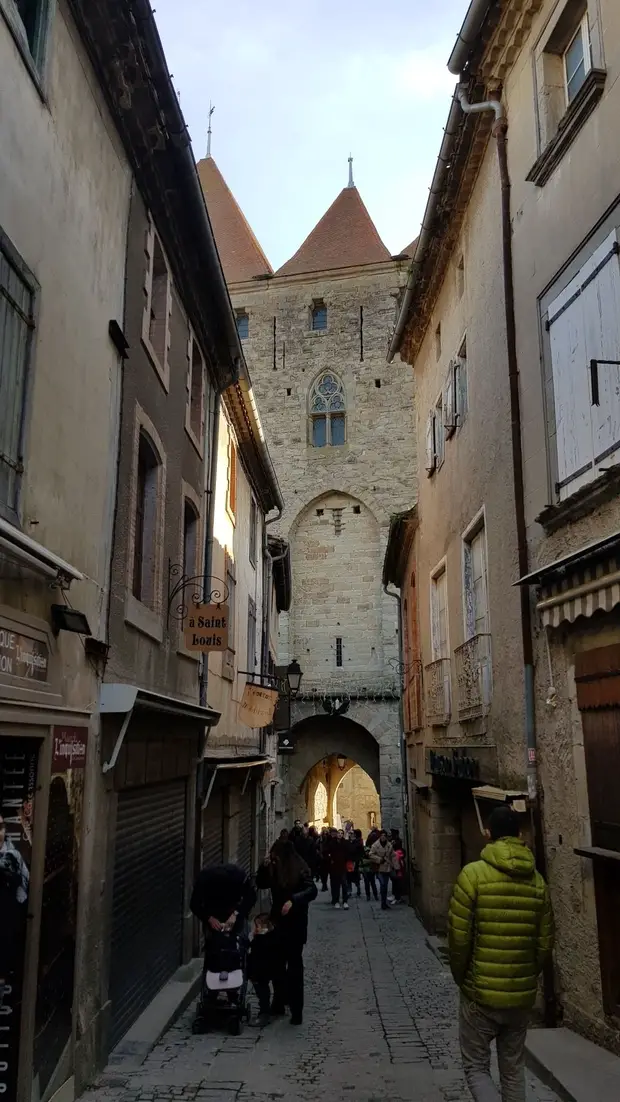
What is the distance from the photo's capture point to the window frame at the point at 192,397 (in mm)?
10695

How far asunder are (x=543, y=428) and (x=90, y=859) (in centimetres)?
499

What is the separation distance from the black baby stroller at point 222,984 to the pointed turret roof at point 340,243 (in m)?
31.9

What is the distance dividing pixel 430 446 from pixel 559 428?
6.68 m

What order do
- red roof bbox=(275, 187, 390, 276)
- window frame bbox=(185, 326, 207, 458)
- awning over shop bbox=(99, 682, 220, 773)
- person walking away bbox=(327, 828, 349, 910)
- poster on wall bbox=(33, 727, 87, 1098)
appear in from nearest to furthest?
1. poster on wall bbox=(33, 727, 87, 1098)
2. awning over shop bbox=(99, 682, 220, 773)
3. window frame bbox=(185, 326, 207, 458)
4. person walking away bbox=(327, 828, 349, 910)
5. red roof bbox=(275, 187, 390, 276)

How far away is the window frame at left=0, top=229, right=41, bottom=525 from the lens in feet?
16.2

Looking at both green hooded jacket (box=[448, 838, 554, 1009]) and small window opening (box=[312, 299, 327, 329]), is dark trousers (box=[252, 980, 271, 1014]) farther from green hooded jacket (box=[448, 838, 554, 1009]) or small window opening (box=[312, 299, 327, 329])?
small window opening (box=[312, 299, 327, 329])

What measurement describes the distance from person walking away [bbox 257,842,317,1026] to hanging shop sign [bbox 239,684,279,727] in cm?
555

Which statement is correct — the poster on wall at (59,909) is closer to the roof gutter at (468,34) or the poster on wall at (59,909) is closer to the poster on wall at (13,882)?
the poster on wall at (13,882)

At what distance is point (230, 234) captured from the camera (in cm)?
4225

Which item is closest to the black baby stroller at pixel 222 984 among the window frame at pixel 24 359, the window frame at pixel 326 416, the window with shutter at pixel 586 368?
the window frame at pixel 24 359

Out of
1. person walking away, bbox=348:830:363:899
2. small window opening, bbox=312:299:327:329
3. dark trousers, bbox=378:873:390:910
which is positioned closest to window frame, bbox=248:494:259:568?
person walking away, bbox=348:830:363:899

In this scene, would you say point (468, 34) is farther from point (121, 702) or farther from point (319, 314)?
point (319, 314)

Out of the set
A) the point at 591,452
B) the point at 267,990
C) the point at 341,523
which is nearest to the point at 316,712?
the point at 341,523

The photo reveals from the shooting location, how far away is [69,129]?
6117 mm
